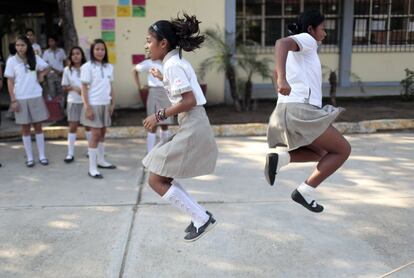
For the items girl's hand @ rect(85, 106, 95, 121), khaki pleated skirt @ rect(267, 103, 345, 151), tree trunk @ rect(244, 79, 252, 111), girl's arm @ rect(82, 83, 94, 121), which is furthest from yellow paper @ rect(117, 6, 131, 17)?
khaki pleated skirt @ rect(267, 103, 345, 151)

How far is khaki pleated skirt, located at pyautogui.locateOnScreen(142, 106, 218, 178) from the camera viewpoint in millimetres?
3357

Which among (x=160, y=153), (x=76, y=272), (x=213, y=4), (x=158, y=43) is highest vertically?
(x=213, y=4)

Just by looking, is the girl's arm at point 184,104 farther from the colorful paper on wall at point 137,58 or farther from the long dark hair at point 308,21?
the colorful paper on wall at point 137,58

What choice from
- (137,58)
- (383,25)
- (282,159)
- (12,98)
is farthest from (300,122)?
(383,25)

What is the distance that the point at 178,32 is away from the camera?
11.2 feet

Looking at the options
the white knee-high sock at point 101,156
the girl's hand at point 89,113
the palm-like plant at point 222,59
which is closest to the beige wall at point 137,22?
the palm-like plant at point 222,59

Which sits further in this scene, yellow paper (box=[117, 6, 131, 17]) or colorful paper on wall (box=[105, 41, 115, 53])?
colorful paper on wall (box=[105, 41, 115, 53])

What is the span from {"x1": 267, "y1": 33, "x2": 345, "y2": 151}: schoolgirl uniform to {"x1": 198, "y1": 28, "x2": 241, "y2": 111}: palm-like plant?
5.75 m

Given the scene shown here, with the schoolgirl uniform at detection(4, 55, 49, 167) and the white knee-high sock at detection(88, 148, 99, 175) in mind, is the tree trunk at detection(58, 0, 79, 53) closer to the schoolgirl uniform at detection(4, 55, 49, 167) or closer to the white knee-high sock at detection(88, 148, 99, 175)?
the schoolgirl uniform at detection(4, 55, 49, 167)

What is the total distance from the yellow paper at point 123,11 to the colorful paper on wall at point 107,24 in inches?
7.6

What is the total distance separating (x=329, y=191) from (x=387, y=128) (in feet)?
11.4

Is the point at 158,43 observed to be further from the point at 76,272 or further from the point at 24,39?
the point at 24,39

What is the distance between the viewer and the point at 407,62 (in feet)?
40.9

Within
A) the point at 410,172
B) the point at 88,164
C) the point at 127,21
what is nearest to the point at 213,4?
the point at 127,21
